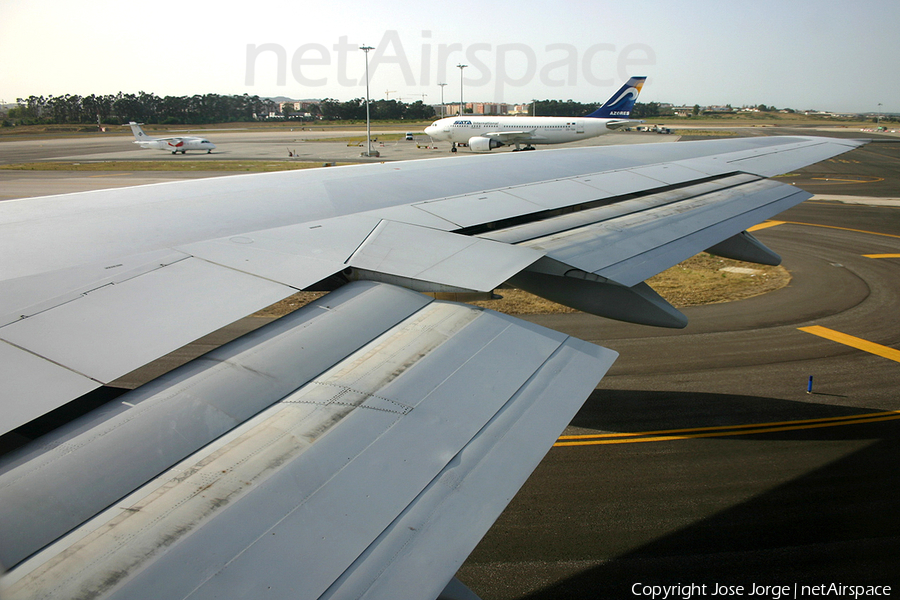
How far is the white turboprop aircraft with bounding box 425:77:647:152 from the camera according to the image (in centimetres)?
5712

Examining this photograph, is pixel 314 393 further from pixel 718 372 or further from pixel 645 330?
pixel 645 330

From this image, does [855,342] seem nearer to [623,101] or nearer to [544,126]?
Answer: [544,126]

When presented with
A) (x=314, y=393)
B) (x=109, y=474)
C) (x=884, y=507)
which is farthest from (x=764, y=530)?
(x=109, y=474)

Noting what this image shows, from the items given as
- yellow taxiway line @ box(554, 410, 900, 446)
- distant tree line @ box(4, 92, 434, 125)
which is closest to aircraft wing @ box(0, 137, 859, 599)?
yellow taxiway line @ box(554, 410, 900, 446)

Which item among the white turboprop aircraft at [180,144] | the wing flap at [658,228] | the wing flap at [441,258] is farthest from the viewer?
the white turboprop aircraft at [180,144]

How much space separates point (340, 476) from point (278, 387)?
806 mm

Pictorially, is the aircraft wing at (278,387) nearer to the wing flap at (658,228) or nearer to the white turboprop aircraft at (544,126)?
the wing flap at (658,228)

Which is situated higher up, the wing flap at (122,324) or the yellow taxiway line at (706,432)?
the wing flap at (122,324)

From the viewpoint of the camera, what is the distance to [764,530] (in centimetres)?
662

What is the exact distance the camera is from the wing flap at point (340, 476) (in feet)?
6.17

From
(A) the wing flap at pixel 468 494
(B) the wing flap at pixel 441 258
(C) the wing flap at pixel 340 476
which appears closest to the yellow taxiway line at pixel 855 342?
(B) the wing flap at pixel 441 258

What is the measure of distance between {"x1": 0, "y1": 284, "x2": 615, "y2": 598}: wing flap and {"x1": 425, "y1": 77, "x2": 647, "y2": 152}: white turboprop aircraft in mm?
55218

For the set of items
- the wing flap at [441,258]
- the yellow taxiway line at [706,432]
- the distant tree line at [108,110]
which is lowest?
the yellow taxiway line at [706,432]

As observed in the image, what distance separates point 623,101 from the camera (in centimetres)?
5844
